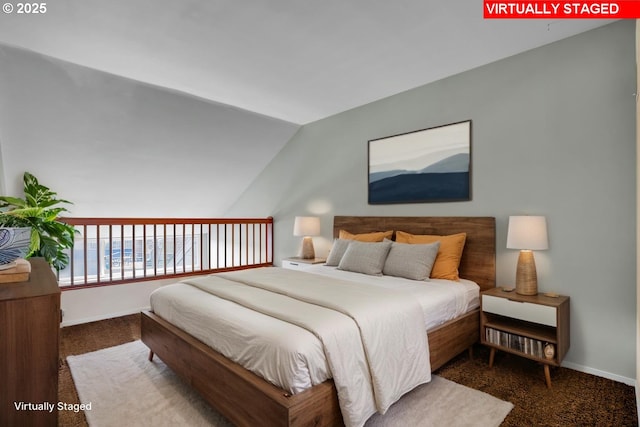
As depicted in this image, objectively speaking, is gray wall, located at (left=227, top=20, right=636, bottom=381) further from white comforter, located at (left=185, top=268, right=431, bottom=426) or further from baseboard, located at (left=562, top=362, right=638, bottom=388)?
white comforter, located at (left=185, top=268, right=431, bottom=426)

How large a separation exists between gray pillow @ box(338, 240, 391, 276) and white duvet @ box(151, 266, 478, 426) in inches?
20.4

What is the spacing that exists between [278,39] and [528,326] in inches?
116

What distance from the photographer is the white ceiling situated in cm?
225

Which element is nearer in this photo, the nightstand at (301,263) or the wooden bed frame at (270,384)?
the wooden bed frame at (270,384)

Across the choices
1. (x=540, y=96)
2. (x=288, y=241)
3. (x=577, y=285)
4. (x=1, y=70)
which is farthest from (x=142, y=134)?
(x=577, y=285)

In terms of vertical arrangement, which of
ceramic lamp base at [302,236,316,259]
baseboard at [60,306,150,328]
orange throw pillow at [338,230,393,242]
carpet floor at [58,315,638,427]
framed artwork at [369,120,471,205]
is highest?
framed artwork at [369,120,471,205]

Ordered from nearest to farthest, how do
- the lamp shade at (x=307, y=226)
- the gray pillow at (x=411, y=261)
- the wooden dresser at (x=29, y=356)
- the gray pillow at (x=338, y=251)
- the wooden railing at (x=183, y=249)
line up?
1. the wooden dresser at (x=29, y=356)
2. the gray pillow at (x=411, y=261)
3. the gray pillow at (x=338, y=251)
4. the lamp shade at (x=307, y=226)
5. the wooden railing at (x=183, y=249)

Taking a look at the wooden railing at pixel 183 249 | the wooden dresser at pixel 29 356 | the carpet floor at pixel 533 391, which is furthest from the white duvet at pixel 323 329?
the wooden railing at pixel 183 249

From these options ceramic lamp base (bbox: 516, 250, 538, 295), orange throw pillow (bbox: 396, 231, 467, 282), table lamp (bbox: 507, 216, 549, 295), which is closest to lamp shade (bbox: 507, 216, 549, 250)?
table lamp (bbox: 507, 216, 549, 295)

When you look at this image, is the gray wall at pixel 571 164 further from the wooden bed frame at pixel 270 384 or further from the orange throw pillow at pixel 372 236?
the orange throw pillow at pixel 372 236

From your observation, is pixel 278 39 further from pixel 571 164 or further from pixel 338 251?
pixel 571 164

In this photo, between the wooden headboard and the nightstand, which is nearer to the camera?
the wooden headboard

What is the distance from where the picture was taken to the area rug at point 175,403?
1.93 meters

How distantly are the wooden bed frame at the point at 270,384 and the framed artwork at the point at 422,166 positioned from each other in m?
0.28
